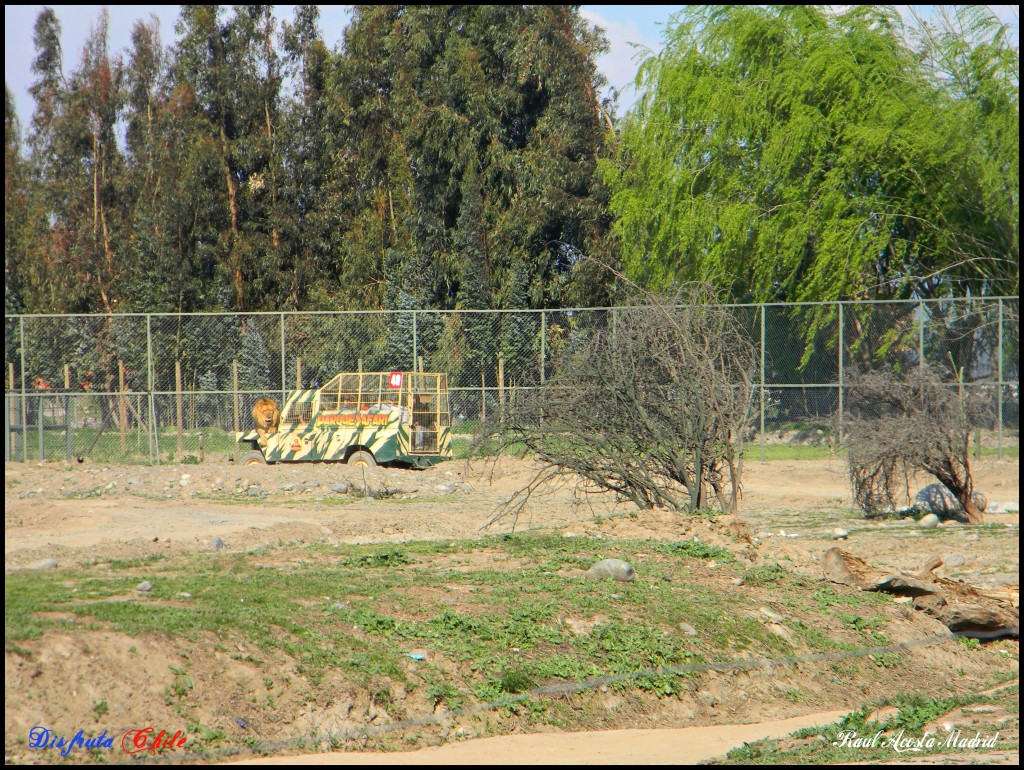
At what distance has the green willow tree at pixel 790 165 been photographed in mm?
20438

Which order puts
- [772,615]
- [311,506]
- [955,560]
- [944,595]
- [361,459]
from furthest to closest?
[361,459], [311,506], [955,560], [944,595], [772,615]

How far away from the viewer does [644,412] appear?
37.6 ft

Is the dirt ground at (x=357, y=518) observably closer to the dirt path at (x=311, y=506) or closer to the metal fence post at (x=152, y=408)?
the dirt path at (x=311, y=506)

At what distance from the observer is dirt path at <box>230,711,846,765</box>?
555cm

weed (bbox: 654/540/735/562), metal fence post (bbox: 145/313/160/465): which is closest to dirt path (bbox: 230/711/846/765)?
weed (bbox: 654/540/735/562)

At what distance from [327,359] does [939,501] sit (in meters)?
12.6

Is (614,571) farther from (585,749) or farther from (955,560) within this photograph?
(955,560)

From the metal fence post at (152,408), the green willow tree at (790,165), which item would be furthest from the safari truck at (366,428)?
the green willow tree at (790,165)

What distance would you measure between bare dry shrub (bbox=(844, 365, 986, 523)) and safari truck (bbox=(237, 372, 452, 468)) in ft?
26.1

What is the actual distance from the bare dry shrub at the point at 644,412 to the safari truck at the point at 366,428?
296 inches

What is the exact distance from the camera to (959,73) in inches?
581

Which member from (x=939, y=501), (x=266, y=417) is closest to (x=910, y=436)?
(x=939, y=501)

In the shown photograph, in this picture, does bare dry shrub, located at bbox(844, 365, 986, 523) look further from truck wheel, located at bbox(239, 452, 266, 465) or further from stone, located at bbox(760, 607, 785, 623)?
truck wheel, located at bbox(239, 452, 266, 465)

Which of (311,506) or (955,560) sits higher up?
(311,506)
